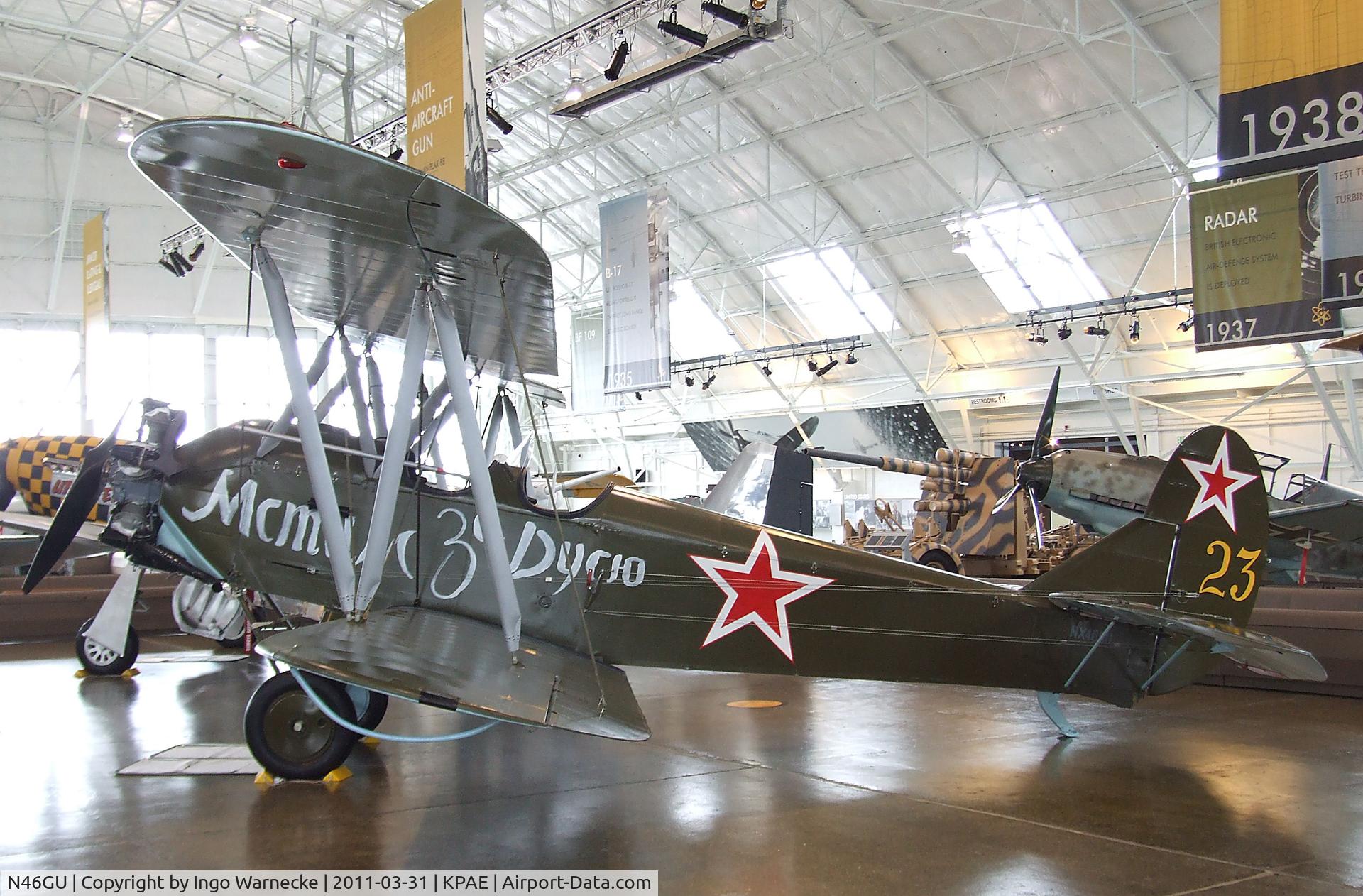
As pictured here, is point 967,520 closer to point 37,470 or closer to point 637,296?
point 637,296

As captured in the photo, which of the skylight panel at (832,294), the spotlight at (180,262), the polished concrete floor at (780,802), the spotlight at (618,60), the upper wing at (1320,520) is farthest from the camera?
the skylight panel at (832,294)

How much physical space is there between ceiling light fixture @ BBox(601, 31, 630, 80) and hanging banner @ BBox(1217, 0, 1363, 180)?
27.9 feet

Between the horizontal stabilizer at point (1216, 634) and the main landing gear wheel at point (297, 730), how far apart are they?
13.3 ft

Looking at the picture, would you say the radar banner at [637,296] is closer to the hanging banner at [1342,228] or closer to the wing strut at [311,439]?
the hanging banner at [1342,228]

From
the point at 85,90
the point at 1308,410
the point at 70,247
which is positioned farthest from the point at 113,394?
the point at 1308,410

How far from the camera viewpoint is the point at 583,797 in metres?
4.71

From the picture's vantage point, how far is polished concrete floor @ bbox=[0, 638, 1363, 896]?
12.1 feet

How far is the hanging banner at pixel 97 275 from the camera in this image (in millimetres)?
16703

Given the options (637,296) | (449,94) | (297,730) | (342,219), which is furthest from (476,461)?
(637,296)

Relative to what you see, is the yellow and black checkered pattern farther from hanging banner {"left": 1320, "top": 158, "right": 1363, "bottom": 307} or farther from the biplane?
hanging banner {"left": 1320, "top": 158, "right": 1363, "bottom": 307}

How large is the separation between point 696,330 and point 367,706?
24.3m

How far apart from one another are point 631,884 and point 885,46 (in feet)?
58.5

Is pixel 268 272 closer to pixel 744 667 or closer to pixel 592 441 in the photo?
pixel 744 667

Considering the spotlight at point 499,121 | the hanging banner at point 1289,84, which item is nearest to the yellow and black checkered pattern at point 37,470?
the spotlight at point 499,121
